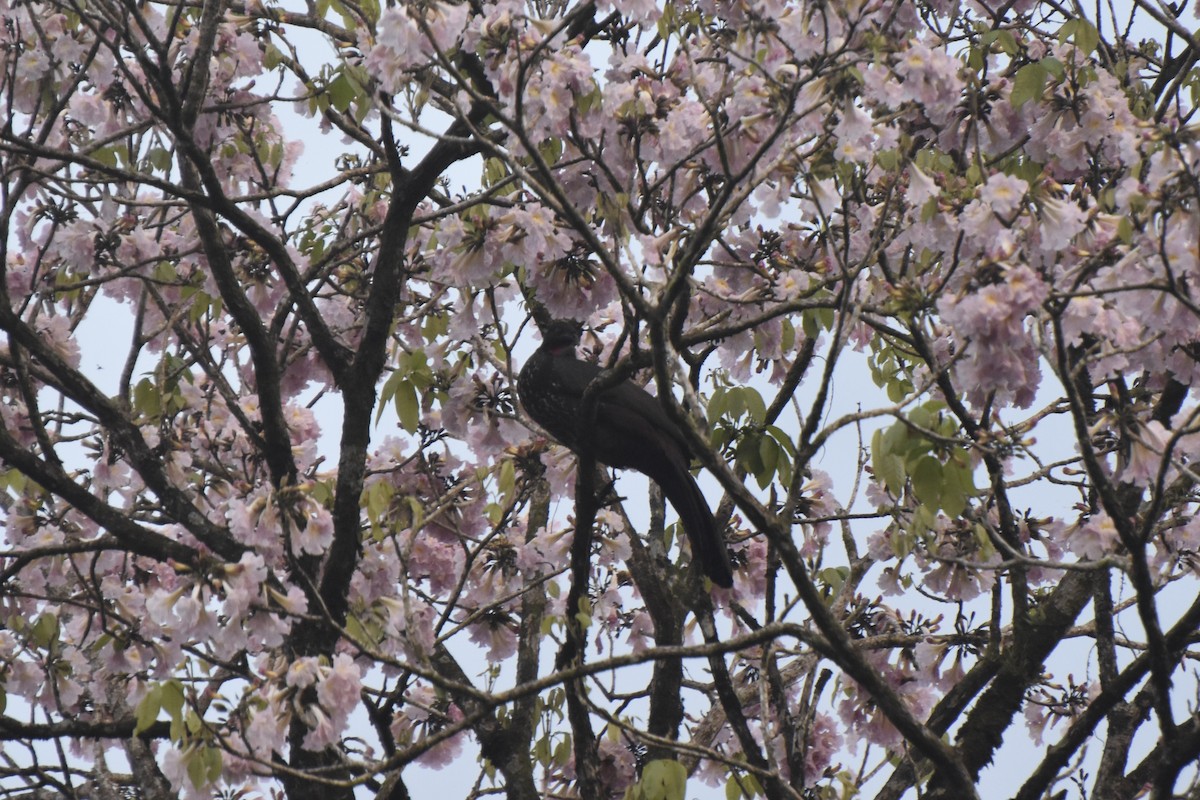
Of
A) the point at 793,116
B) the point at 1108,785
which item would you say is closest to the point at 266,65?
the point at 793,116

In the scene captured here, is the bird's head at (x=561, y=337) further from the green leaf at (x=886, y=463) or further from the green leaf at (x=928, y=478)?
the green leaf at (x=928, y=478)

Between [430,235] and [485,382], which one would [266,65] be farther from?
[485,382]

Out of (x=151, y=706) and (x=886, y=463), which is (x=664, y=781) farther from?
(x=151, y=706)

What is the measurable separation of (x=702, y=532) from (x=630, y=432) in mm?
536

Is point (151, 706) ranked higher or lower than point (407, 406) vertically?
lower

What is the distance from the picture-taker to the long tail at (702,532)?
5.07 meters

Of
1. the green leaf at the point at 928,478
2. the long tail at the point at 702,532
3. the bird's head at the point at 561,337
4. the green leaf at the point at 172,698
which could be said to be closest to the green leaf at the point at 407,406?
the bird's head at the point at 561,337

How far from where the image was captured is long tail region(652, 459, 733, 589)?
5.07 metres

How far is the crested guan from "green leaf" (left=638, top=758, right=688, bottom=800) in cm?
116

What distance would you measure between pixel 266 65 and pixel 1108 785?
15.3ft

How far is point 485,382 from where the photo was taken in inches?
216

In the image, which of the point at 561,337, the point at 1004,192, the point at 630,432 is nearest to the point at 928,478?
the point at 1004,192

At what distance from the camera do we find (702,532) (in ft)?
16.7

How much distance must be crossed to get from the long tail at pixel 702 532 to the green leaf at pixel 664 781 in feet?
3.77
